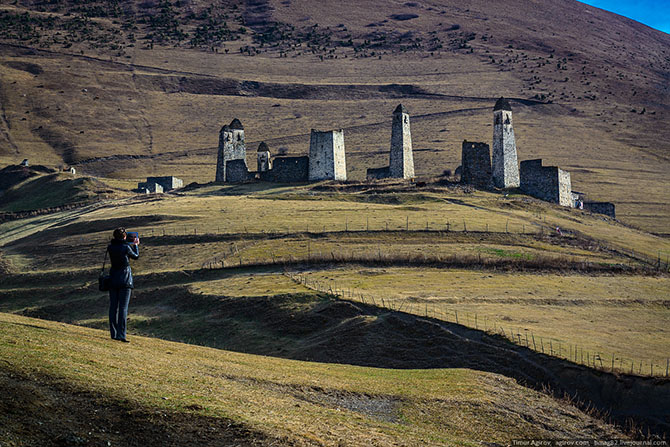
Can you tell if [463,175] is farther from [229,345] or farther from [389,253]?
[229,345]

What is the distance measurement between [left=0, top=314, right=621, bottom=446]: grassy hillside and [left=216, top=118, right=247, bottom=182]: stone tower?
63.8m

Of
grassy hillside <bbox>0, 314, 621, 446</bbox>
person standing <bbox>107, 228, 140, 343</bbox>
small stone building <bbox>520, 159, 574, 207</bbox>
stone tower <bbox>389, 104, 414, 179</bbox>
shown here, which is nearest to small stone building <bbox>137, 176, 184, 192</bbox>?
stone tower <bbox>389, 104, 414, 179</bbox>

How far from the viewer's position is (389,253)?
45.4 metres

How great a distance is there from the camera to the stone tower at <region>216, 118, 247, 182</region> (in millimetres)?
86188

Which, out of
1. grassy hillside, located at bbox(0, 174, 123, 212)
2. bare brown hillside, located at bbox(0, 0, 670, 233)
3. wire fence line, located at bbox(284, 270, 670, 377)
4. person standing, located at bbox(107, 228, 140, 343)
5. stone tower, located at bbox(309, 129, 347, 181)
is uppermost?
bare brown hillside, located at bbox(0, 0, 670, 233)

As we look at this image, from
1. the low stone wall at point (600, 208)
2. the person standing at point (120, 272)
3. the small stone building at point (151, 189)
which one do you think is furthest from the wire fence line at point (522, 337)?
the small stone building at point (151, 189)

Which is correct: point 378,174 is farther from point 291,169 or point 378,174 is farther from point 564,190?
point 564,190

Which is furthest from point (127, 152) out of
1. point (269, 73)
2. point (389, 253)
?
point (389, 253)

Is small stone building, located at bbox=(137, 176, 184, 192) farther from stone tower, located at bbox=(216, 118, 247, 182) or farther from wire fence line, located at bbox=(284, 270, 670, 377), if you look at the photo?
wire fence line, located at bbox=(284, 270, 670, 377)

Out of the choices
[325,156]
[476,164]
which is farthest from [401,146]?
[476,164]

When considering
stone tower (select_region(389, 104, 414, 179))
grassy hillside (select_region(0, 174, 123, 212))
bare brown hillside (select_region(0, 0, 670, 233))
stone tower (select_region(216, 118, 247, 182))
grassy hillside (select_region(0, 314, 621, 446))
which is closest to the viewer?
grassy hillside (select_region(0, 314, 621, 446))

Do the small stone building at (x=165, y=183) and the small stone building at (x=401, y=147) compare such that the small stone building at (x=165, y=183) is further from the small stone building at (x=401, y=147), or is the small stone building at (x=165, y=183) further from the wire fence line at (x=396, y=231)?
the wire fence line at (x=396, y=231)

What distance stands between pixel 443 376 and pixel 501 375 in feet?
7.77

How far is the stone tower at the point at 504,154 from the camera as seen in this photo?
74438 millimetres
